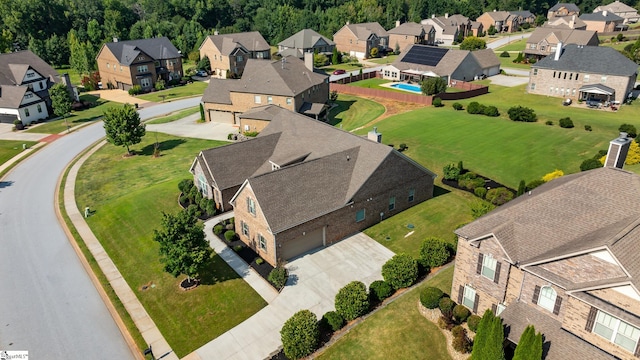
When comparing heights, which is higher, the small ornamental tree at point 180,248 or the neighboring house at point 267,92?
the neighboring house at point 267,92

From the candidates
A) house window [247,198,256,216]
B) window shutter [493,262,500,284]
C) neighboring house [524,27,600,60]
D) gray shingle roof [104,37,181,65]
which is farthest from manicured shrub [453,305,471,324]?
neighboring house [524,27,600,60]

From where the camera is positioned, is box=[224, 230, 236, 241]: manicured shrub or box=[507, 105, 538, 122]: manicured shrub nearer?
box=[224, 230, 236, 241]: manicured shrub

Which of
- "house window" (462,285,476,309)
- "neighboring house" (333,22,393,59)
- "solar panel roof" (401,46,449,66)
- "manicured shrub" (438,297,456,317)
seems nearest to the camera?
"house window" (462,285,476,309)

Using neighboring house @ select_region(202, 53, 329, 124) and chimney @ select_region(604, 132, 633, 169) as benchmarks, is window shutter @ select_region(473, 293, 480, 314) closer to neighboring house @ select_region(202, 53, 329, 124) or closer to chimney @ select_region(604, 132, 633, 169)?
chimney @ select_region(604, 132, 633, 169)

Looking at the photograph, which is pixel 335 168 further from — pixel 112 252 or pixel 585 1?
pixel 585 1

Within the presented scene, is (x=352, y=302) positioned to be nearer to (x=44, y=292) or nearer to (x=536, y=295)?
(x=536, y=295)

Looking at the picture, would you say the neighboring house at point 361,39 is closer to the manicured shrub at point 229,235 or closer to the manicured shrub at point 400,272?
the manicured shrub at point 229,235

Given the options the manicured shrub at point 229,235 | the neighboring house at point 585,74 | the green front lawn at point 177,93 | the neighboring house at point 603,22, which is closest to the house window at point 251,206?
the manicured shrub at point 229,235

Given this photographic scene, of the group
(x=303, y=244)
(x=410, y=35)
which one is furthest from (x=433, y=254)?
(x=410, y=35)
